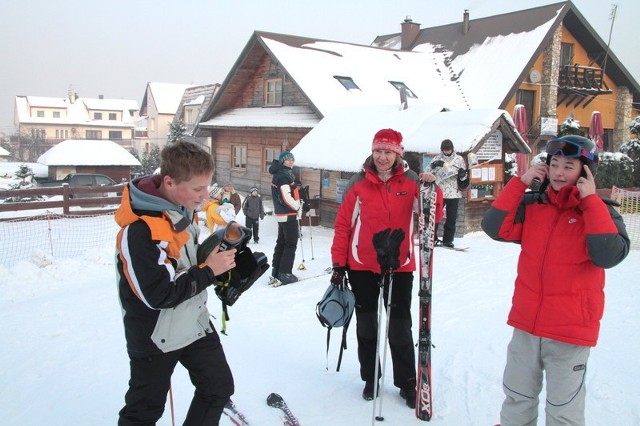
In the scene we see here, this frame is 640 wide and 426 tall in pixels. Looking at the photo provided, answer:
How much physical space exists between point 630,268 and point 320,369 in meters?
6.11

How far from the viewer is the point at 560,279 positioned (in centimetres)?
276

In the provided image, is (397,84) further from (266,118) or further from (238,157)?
(238,157)

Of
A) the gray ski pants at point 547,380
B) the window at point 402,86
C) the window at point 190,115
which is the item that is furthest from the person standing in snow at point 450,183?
the window at point 190,115

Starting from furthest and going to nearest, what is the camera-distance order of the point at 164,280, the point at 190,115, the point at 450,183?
the point at 190,115 < the point at 450,183 < the point at 164,280

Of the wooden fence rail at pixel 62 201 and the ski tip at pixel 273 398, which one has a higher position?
the wooden fence rail at pixel 62 201

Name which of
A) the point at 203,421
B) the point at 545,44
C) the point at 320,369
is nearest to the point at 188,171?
the point at 203,421

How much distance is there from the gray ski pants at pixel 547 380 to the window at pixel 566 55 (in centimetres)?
2400

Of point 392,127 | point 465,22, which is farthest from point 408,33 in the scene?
point 392,127

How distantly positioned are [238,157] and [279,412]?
1976 cm

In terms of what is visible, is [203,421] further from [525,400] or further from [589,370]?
[589,370]

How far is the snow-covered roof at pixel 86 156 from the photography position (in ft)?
81.3

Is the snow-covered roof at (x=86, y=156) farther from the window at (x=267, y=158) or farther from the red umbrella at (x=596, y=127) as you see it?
the red umbrella at (x=596, y=127)

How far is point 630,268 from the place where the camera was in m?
7.97

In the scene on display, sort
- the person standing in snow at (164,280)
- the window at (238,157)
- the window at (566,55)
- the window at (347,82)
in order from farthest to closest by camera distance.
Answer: the window at (566,55)
the window at (238,157)
the window at (347,82)
the person standing in snow at (164,280)
